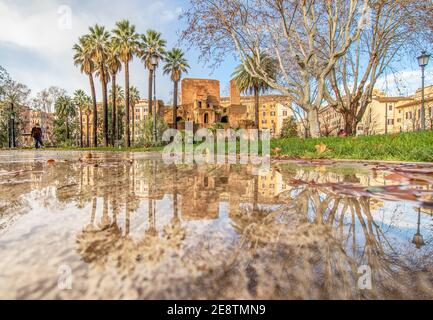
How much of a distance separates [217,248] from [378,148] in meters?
8.01

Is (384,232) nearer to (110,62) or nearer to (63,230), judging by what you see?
(63,230)

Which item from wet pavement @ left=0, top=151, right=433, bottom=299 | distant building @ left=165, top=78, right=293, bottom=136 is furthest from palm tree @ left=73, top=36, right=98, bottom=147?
wet pavement @ left=0, top=151, right=433, bottom=299

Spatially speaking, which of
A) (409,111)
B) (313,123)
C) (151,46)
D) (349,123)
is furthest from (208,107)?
(313,123)

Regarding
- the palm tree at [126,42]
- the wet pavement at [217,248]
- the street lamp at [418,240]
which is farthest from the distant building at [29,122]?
the street lamp at [418,240]

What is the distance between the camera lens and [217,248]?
1.26 meters

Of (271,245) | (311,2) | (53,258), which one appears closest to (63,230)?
(53,258)

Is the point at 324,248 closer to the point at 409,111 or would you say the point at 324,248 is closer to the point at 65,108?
the point at 65,108

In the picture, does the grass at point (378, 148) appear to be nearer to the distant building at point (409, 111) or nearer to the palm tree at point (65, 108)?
the distant building at point (409, 111)

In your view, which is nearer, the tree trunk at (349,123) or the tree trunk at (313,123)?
the tree trunk at (313,123)

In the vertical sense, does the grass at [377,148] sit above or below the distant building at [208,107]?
below

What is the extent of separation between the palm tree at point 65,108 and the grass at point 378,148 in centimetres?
6146

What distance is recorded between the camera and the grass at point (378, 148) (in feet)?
20.9

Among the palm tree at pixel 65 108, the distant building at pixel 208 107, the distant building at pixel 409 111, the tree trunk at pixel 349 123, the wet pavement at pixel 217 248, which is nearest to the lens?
the wet pavement at pixel 217 248

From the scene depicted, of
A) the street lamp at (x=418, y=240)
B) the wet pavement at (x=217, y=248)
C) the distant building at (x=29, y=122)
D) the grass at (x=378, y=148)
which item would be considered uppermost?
the distant building at (x=29, y=122)
